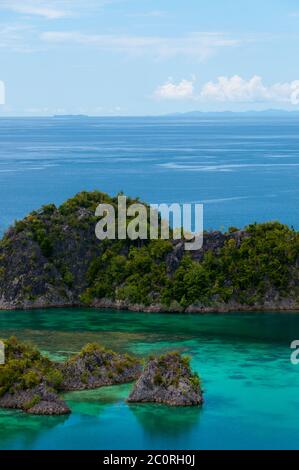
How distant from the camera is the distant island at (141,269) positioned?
6462 cm

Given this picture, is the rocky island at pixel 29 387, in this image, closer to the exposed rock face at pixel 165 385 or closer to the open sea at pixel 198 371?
the open sea at pixel 198 371

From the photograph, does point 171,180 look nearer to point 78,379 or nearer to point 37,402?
point 78,379

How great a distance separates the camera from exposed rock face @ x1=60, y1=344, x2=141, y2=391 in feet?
145

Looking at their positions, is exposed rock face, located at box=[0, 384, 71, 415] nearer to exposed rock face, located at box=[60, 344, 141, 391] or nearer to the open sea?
the open sea

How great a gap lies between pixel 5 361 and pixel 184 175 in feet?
342

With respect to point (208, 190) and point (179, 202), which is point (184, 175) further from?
point (179, 202)

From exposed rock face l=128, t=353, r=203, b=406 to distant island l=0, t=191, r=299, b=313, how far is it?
2162 centimetres

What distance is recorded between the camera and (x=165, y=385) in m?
42.4

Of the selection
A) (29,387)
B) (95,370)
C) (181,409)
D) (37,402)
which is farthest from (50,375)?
(181,409)

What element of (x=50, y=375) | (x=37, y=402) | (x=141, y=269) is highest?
(x=141, y=269)

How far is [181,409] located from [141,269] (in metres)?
26.3

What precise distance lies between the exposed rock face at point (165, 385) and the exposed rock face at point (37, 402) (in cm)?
342

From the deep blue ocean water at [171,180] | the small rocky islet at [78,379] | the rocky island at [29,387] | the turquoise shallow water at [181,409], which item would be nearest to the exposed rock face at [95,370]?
the small rocky islet at [78,379]
